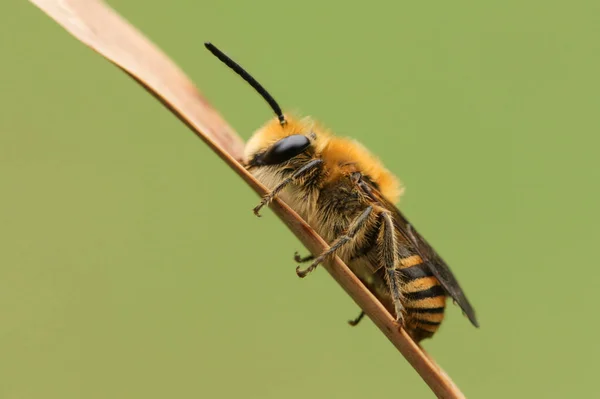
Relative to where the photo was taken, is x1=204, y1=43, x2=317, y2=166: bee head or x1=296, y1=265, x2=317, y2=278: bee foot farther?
x1=204, y1=43, x2=317, y2=166: bee head

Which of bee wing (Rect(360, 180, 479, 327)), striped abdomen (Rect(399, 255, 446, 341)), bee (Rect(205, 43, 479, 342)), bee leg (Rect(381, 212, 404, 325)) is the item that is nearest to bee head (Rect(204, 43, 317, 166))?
bee (Rect(205, 43, 479, 342))

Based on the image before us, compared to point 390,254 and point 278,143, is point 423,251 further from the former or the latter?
point 278,143

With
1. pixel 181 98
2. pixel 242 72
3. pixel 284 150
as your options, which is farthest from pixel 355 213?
pixel 181 98

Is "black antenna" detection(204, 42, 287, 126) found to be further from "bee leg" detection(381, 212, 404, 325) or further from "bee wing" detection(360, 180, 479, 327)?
"bee leg" detection(381, 212, 404, 325)

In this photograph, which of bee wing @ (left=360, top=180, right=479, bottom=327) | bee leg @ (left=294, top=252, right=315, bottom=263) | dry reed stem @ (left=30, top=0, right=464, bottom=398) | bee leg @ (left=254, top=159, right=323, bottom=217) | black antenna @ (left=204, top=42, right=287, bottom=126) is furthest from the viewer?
bee leg @ (left=294, top=252, right=315, bottom=263)

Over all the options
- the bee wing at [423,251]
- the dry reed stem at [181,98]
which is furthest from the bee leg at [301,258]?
the dry reed stem at [181,98]

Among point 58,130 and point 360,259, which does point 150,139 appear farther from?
point 360,259

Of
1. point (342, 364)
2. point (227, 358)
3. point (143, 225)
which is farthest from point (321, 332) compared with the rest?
point (143, 225)
